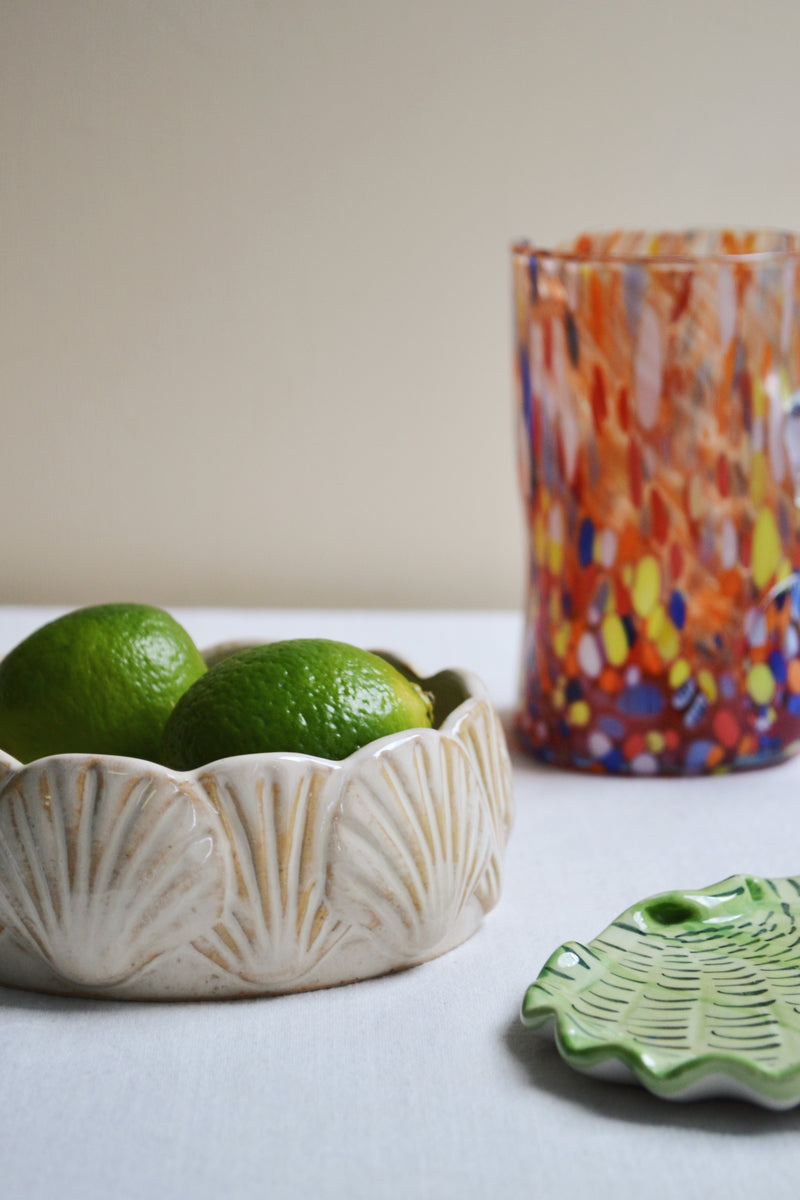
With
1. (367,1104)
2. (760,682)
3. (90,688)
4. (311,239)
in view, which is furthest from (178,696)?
(311,239)

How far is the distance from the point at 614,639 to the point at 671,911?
18 centimetres

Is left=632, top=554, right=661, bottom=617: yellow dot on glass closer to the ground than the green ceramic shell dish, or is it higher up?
higher up

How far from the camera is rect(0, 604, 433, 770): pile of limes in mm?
397

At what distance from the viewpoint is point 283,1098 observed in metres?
0.34

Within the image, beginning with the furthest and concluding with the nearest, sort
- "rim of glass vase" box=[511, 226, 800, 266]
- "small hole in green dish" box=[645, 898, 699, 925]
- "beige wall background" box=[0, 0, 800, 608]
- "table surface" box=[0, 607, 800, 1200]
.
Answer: "beige wall background" box=[0, 0, 800, 608], "rim of glass vase" box=[511, 226, 800, 266], "small hole in green dish" box=[645, 898, 699, 925], "table surface" box=[0, 607, 800, 1200]

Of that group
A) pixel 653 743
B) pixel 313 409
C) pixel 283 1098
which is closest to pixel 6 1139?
pixel 283 1098

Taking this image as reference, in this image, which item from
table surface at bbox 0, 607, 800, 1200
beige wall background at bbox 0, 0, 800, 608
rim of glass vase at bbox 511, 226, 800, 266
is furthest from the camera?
beige wall background at bbox 0, 0, 800, 608

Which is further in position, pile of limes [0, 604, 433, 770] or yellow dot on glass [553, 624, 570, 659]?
yellow dot on glass [553, 624, 570, 659]

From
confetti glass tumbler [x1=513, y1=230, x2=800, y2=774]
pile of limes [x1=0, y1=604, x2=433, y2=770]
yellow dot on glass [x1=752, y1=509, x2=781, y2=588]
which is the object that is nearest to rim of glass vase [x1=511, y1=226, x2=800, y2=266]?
confetti glass tumbler [x1=513, y1=230, x2=800, y2=774]

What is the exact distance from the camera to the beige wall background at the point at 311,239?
915 millimetres

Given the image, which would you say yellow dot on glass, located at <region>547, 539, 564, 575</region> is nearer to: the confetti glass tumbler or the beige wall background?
the confetti glass tumbler

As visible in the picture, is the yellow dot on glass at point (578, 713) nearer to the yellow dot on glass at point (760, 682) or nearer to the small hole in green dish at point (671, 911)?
the yellow dot on glass at point (760, 682)

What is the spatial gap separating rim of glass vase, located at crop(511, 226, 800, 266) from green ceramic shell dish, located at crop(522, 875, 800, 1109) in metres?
0.25

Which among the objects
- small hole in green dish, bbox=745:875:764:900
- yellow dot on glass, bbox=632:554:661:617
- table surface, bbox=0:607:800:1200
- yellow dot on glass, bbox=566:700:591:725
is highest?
yellow dot on glass, bbox=632:554:661:617
